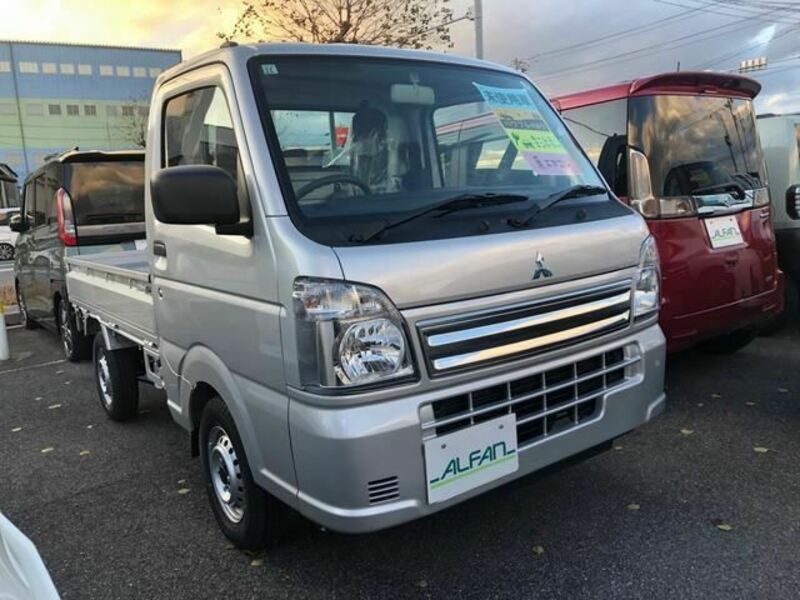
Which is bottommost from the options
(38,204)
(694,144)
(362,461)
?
(362,461)

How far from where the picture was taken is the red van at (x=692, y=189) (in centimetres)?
432

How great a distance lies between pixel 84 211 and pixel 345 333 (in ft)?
17.5

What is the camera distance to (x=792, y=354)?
562 centimetres

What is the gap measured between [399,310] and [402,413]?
13.3 inches

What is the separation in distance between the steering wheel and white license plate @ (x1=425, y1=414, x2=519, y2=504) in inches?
38.8

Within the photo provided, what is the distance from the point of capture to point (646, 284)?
116 inches

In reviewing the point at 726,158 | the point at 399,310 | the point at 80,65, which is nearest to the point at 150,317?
the point at 399,310

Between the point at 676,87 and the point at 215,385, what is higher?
the point at 676,87

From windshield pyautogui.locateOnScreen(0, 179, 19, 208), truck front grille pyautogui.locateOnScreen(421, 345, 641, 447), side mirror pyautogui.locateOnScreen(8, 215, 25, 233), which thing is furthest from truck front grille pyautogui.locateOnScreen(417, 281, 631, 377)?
windshield pyautogui.locateOnScreen(0, 179, 19, 208)

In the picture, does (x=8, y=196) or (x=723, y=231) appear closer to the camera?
(x=723, y=231)

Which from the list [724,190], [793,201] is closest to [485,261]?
[724,190]

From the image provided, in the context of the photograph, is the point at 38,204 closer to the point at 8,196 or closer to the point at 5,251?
the point at 5,251

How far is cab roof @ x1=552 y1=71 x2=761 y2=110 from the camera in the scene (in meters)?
4.43

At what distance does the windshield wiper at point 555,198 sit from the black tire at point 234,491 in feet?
4.67
